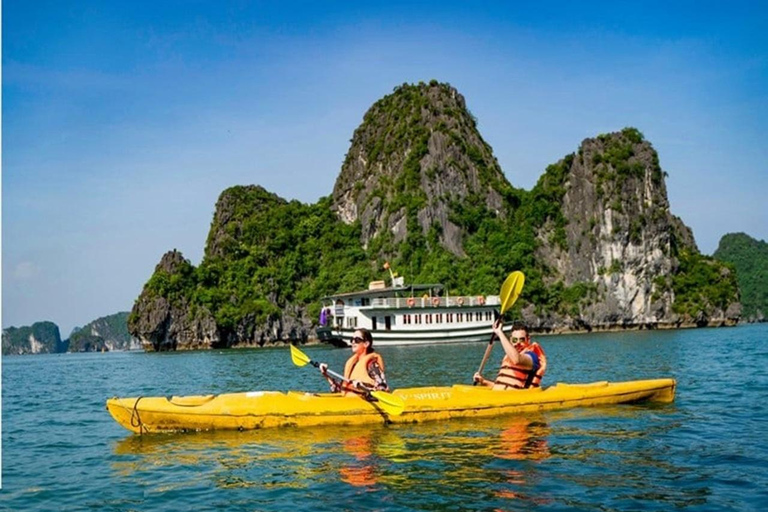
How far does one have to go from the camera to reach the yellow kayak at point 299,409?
41.1 feet

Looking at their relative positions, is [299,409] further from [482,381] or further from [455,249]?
[455,249]

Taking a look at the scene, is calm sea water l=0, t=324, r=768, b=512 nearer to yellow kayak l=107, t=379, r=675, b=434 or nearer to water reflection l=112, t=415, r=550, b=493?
water reflection l=112, t=415, r=550, b=493

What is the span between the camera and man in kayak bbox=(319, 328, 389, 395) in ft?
42.3

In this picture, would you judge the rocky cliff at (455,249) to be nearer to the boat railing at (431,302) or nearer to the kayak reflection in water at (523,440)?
the boat railing at (431,302)

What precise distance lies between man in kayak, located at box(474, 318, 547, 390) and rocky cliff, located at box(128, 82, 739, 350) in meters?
65.0

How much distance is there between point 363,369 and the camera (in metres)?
13.1

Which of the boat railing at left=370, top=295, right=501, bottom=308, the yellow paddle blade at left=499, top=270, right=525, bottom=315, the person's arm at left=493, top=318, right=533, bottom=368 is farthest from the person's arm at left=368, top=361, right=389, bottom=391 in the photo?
the boat railing at left=370, top=295, right=501, bottom=308

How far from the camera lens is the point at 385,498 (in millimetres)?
8148

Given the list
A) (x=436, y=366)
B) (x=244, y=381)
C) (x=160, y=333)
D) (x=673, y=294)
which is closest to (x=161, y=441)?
(x=244, y=381)

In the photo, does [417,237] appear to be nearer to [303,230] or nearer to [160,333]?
[303,230]

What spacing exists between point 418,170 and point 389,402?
8024 centimetres

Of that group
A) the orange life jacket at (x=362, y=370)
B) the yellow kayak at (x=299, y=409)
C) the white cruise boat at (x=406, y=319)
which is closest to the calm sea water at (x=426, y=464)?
the yellow kayak at (x=299, y=409)

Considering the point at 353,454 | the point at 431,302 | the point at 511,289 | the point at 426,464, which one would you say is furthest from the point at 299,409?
the point at 431,302

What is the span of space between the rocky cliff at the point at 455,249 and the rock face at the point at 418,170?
0.70 ft
